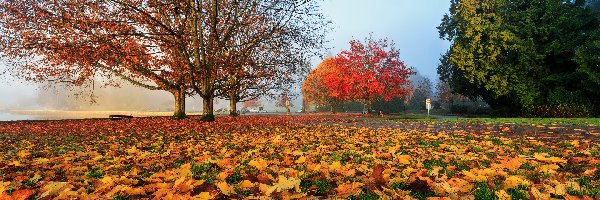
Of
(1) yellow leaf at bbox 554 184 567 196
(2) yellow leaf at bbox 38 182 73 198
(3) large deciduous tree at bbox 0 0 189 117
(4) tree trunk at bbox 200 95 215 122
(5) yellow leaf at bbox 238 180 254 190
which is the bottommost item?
(1) yellow leaf at bbox 554 184 567 196

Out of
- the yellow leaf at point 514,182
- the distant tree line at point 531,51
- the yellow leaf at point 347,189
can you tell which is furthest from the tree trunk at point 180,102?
the distant tree line at point 531,51

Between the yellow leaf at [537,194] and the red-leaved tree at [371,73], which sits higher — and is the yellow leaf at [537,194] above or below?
below

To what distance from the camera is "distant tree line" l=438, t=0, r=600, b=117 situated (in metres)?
29.1

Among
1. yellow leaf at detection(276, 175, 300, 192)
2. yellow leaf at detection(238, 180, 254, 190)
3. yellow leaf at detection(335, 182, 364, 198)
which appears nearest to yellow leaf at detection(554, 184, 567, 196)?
yellow leaf at detection(335, 182, 364, 198)

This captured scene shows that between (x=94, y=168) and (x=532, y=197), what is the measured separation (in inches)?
198

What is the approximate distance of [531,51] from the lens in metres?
29.9

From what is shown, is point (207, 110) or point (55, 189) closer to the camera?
point (55, 189)

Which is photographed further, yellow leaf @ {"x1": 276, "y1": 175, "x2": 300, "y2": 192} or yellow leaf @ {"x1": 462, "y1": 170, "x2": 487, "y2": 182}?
yellow leaf @ {"x1": 462, "y1": 170, "x2": 487, "y2": 182}

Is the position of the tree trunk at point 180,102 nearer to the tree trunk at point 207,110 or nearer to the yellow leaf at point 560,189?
the tree trunk at point 207,110

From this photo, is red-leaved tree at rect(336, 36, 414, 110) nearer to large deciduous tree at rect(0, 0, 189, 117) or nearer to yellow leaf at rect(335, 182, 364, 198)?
large deciduous tree at rect(0, 0, 189, 117)

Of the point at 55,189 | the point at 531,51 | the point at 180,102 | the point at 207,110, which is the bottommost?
the point at 55,189

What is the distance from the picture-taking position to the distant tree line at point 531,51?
29.1 metres

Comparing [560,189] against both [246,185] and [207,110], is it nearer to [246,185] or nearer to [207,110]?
[246,185]

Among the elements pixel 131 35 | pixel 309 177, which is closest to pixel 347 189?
pixel 309 177
